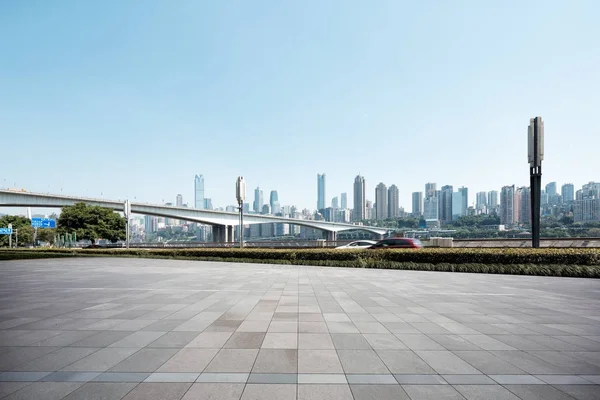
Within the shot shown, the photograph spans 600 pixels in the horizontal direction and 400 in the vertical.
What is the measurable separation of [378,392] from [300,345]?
1745 millimetres

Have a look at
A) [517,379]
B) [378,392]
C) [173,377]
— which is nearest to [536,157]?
[517,379]

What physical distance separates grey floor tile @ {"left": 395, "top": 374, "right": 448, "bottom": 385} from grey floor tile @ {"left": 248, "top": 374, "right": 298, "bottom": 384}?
133cm

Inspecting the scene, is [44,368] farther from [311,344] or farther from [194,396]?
[311,344]

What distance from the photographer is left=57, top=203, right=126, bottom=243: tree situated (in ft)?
148

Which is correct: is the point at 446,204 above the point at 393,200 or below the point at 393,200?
below

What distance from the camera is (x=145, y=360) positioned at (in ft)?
14.6

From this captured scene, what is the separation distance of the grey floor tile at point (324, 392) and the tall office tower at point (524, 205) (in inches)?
3957

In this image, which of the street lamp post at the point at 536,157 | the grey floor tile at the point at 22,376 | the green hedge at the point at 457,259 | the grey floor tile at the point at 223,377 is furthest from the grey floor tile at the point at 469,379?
the street lamp post at the point at 536,157

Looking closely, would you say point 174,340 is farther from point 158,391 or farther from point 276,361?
point 276,361

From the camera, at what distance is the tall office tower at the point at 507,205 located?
90.5m

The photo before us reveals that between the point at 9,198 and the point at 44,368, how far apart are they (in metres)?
54.7

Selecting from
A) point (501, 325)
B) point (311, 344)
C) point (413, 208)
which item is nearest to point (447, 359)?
point (311, 344)

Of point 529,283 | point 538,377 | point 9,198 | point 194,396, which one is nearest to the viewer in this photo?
point 194,396

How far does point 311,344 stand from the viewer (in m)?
5.09
